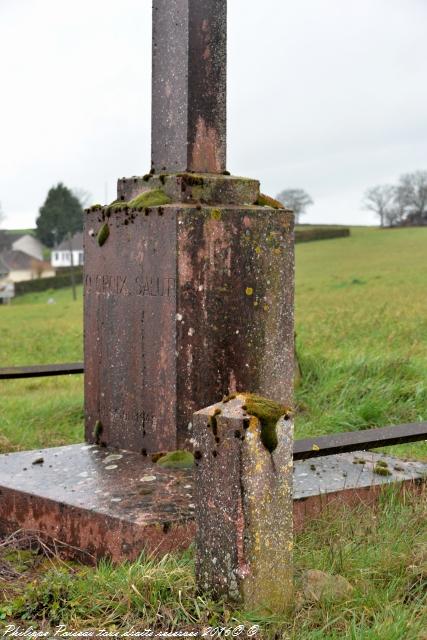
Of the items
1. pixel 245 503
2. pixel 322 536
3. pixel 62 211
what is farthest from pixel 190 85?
pixel 62 211

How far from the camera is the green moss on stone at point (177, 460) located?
5598 mm

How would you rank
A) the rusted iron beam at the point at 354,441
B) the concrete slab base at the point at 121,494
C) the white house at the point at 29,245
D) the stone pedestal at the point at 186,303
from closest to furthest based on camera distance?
the concrete slab base at the point at 121,494
the rusted iron beam at the point at 354,441
the stone pedestal at the point at 186,303
the white house at the point at 29,245

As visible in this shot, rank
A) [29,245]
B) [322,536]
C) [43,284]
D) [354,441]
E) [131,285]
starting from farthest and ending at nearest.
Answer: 1. [29,245]
2. [43,284]
3. [131,285]
4. [354,441]
5. [322,536]

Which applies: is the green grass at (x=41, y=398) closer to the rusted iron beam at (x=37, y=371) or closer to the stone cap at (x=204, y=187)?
the rusted iron beam at (x=37, y=371)

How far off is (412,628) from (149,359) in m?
2.86

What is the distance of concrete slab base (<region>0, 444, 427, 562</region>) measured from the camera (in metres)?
4.66

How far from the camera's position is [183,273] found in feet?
18.2

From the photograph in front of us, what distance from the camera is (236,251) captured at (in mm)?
5699

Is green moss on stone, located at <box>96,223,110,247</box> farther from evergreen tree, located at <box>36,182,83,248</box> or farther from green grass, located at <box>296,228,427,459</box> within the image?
A: evergreen tree, located at <box>36,182,83,248</box>

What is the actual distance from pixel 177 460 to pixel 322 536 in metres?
1.40

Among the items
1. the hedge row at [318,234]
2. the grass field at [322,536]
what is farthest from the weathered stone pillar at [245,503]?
the hedge row at [318,234]

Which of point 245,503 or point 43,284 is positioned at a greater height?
point 245,503

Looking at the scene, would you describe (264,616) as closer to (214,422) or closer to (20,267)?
(214,422)

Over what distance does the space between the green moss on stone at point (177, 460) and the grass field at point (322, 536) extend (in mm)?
1013
